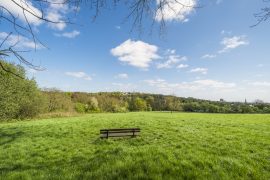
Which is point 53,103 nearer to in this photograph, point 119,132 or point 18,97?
point 18,97

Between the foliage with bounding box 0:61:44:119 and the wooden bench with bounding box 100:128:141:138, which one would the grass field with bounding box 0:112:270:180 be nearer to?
the wooden bench with bounding box 100:128:141:138

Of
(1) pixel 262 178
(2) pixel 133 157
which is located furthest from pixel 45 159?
(1) pixel 262 178

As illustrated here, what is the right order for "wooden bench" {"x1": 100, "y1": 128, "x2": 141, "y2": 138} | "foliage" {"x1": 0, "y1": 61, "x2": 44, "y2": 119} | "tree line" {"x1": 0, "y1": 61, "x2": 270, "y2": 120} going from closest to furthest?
1. "wooden bench" {"x1": 100, "y1": 128, "x2": 141, "y2": 138}
2. "foliage" {"x1": 0, "y1": 61, "x2": 44, "y2": 119}
3. "tree line" {"x1": 0, "y1": 61, "x2": 270, "y2": 120}

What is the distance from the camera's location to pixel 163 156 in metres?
8.17

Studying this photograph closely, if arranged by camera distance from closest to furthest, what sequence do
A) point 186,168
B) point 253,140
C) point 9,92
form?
point 186,168 < point 253,140 < point 9,92

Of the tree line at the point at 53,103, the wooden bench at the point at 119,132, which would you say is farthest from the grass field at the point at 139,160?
the tree line at the point at 53,103

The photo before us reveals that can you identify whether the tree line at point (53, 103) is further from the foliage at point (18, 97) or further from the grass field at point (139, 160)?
the grass field at point (139, 160)

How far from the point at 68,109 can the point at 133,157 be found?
5055cm

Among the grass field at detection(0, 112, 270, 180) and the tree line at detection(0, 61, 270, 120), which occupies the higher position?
the tree line at detection(0, 61, 270, 120)

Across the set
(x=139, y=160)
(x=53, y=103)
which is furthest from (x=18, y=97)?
(x=139, y=160)

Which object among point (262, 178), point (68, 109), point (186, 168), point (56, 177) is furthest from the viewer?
point (68, 109)

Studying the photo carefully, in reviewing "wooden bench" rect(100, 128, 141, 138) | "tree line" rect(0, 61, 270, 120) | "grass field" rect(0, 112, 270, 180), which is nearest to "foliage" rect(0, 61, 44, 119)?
"tree line" rect(0, 61, 270, 120)

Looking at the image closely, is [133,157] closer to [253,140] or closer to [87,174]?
[87,174]

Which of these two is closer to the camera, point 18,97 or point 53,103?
point 18,97
